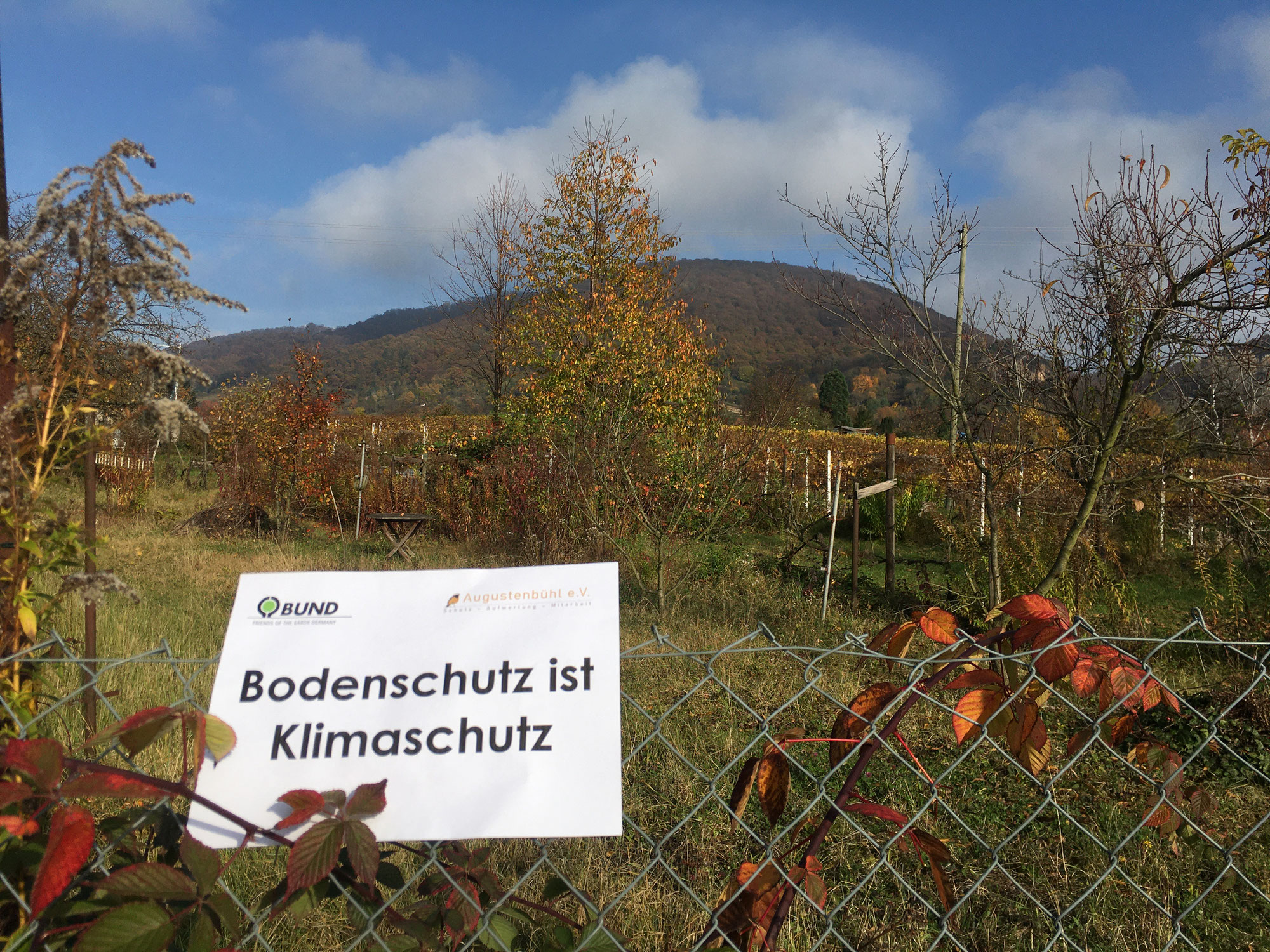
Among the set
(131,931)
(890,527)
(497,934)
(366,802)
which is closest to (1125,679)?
(497,934)

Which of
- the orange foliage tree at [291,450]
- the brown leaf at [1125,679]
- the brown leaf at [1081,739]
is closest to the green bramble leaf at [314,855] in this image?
the brown leaf at [1125,679]

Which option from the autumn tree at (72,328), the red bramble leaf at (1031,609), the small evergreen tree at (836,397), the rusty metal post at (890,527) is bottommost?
the rusty metal post at (890,527)

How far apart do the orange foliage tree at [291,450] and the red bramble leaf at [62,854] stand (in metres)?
10.7

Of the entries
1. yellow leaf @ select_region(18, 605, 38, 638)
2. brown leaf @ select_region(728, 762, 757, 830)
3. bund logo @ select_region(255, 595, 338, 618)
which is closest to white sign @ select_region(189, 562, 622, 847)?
bund logo @ select_region(255, 595, 338, 618)

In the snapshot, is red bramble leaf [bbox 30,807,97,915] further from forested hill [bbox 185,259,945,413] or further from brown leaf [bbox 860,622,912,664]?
forested hill [bbox 185,259,945,413]

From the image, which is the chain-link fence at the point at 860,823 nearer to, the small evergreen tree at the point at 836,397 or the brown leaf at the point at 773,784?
the brown leaf at the point at 773,784

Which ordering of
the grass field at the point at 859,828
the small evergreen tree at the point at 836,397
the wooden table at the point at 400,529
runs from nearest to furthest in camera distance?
the grass field at the point at 859,828 → the wooden table at the point at 400,529 → the small evergreen tree at the point at 836,397

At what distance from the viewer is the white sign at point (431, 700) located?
1018 mm

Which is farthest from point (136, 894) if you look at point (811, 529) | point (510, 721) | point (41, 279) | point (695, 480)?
point (811, 529)

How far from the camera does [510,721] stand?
3.48 ft

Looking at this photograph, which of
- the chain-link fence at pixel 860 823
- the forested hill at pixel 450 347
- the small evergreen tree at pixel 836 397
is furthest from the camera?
the small evergreen tree at pixel 836 397

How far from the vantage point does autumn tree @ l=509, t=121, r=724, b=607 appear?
6977mm

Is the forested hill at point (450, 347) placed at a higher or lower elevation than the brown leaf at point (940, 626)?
higher

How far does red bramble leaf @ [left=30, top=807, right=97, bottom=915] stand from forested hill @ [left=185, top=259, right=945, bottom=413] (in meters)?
4.73
